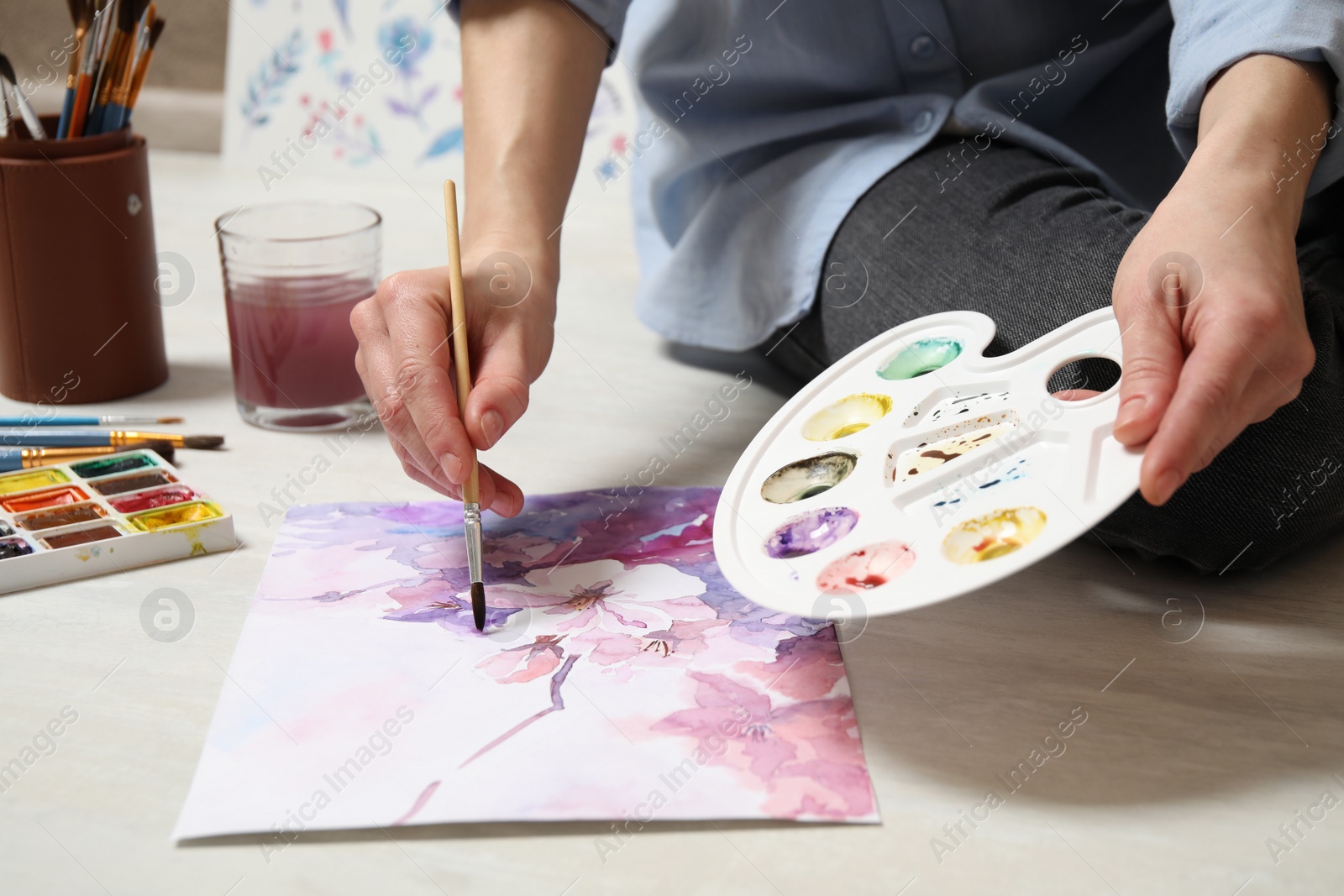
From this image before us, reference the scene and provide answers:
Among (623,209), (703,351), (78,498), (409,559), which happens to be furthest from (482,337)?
(623,209)

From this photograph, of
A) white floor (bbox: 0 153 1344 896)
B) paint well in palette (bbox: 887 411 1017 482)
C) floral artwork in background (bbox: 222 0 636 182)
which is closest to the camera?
white floor (bbox: 0 153 1344 896)

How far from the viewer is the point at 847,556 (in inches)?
18.7

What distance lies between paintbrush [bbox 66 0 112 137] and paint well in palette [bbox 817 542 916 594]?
2.01 ft

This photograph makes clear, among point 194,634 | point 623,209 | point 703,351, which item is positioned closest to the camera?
point 194,634

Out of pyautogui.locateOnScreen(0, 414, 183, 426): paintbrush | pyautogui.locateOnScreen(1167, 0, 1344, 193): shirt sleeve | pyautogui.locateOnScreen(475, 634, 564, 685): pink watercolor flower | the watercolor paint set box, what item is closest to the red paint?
the watercolor paint set box

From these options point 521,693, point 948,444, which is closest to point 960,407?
point 948,444

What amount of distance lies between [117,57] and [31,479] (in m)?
0.30

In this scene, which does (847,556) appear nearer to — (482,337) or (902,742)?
(902,742)

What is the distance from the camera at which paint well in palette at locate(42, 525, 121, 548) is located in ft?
1.96

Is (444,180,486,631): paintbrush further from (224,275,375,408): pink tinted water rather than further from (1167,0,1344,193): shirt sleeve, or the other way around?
(1167,0,1344,193): shirt sleeve

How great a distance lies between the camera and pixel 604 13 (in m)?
0.77

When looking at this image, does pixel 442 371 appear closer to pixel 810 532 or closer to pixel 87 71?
pixel 810 532

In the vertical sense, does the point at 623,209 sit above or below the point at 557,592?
below

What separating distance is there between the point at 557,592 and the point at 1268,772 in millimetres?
334
